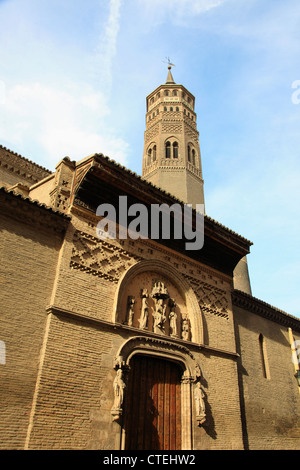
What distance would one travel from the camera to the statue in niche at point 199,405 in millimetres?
8672

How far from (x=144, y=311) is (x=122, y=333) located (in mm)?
901

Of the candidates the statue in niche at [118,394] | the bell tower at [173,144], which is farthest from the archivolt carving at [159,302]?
the bell tower at [173,144]

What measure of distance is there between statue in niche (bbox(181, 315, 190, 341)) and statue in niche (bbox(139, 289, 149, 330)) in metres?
1.28

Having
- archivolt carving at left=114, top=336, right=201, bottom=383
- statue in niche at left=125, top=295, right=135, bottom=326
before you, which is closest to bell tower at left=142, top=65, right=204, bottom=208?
statue in niche at left=125, top=295, right=135, bottom=326

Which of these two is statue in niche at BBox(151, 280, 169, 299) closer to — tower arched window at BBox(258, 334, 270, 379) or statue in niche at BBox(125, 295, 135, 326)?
statue in niche at BBox(125, 295, 135, 326)

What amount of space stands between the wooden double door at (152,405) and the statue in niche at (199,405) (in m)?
0.40

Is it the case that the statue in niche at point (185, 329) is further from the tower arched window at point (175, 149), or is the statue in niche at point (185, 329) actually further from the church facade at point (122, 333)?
the tower arched window at point (175, 149)

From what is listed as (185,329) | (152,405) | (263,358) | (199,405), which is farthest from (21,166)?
(263,358)

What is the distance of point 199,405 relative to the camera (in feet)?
28.8

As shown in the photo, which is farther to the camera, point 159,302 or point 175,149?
point 175,149

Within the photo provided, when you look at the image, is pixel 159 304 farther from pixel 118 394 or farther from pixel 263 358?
pixel 263 358

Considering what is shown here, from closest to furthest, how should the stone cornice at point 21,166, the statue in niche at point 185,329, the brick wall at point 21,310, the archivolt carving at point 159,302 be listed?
the brick wall at point 21,310 < the archivolt carving at point 159,302 < the statue in niche at point 185,329 < the stone cornice at point 21,166
